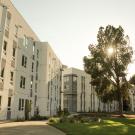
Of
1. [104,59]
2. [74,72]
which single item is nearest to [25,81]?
[104,59]

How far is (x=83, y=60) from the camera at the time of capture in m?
52.0

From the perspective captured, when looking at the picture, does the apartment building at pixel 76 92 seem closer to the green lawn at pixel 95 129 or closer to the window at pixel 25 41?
the window at pixel 25 41

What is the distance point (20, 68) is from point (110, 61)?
2073 cm

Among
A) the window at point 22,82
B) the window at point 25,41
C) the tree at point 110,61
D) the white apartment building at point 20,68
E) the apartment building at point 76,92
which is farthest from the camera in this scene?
the apartment building at point 76,92

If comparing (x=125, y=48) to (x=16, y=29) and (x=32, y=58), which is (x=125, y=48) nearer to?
(x=32, y=58)

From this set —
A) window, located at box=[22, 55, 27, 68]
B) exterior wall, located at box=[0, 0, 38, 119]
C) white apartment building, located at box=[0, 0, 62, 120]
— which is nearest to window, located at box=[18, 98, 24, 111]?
white apartment building, located at box=[0, 0, 62, 120]

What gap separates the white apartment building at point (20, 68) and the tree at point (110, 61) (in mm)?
9497

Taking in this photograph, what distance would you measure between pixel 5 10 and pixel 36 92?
63.5 feet

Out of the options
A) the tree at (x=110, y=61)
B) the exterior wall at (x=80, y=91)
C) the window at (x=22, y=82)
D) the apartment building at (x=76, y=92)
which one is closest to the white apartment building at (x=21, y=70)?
the window at (x=22, y=82)

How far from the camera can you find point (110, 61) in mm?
47812

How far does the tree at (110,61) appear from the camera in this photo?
1866 inches

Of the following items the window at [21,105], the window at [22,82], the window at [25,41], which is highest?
the window at [25,41]

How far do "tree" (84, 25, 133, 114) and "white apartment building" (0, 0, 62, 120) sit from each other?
9497mm

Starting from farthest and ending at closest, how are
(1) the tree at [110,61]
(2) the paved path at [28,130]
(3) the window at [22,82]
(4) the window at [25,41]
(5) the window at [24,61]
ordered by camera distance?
(1) the tree at [110,61] → (4) the window at [25,41] → (5) the window at [24,61] → (3) the window at [22,82] → (2) the paved path at [28,130]
